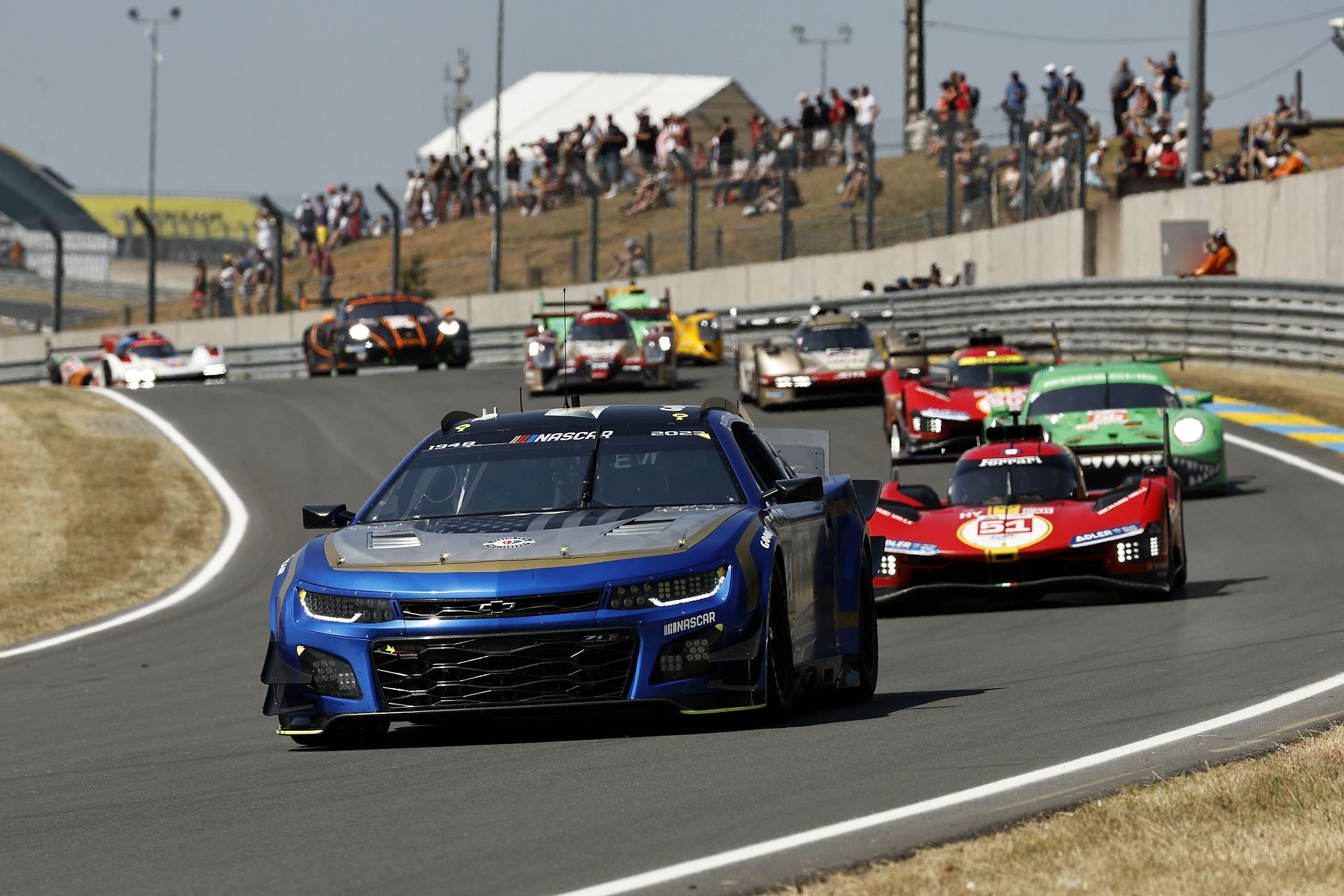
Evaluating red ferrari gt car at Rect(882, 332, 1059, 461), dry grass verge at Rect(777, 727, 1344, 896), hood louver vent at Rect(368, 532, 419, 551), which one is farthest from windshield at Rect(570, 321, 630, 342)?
dry grass verge at Rect(777, 727, 1344, 896)

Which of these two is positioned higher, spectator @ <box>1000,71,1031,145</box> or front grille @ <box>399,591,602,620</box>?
spectator @ <box>1000,71,1031,145</box>

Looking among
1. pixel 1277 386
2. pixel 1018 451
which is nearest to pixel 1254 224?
pixel 1277 386

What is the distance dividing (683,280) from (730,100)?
3469 cm

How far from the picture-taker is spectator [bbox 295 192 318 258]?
49.9 m

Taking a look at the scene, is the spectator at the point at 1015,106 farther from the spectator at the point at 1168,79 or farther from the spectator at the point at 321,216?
the spectator at the point at 321,216

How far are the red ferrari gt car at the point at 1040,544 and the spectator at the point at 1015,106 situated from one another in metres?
21.9

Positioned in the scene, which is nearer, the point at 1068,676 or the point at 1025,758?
the point at 1025,758

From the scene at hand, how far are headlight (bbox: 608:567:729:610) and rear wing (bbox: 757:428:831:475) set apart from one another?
148 inches

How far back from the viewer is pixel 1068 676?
32.6 ft

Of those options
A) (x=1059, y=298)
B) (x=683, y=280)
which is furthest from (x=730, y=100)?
(x=1059, y=298)

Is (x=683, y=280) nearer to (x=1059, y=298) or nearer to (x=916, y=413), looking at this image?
(x=1059, y=298)

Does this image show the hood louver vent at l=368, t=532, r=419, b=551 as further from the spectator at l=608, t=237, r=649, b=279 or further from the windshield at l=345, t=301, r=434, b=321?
the spectator at l=608, t=237, r=649, b=279

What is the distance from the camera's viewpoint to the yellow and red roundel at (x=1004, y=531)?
557 inches

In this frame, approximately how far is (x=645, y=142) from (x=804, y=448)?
1304 inches
